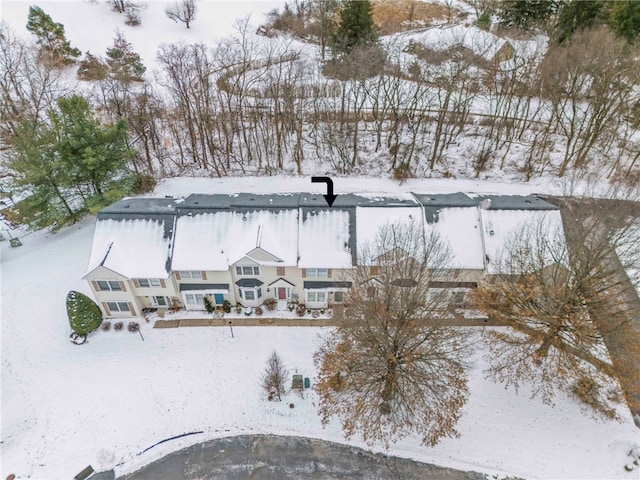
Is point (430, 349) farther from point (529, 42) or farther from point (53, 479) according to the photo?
point (529, 42)

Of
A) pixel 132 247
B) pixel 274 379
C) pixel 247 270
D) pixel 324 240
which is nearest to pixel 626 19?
pixel 324 240

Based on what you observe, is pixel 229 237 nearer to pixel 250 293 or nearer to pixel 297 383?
pixel 250 293

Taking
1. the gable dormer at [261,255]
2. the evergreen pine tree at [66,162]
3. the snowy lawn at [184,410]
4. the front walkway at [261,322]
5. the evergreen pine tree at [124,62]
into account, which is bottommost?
the snowy lawn at [184,410]

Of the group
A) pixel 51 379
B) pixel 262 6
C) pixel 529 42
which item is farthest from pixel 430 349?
pixel 262 6

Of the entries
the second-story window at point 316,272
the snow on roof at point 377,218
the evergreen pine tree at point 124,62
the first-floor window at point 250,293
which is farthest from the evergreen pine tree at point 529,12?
the evergreen pine tree at point 124,62

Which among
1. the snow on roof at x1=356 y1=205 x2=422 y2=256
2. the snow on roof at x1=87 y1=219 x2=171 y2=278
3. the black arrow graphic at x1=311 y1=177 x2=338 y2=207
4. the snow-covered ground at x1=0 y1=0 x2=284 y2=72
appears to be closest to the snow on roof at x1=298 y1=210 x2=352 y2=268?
the snow on roof at x1=356 y1=205 x2=422 y2=256

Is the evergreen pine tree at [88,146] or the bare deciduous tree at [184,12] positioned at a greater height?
the bare deciduous tree at [184,12]

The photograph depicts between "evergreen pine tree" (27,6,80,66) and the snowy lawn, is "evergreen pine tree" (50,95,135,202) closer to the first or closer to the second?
the snowy lawn

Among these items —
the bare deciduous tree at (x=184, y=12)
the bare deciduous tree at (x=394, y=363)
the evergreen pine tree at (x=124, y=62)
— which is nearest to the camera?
the bare deciduous tree at (x=394, y=363)

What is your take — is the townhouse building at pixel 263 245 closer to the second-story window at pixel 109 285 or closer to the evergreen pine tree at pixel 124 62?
the second-story window at pixel 109 285
